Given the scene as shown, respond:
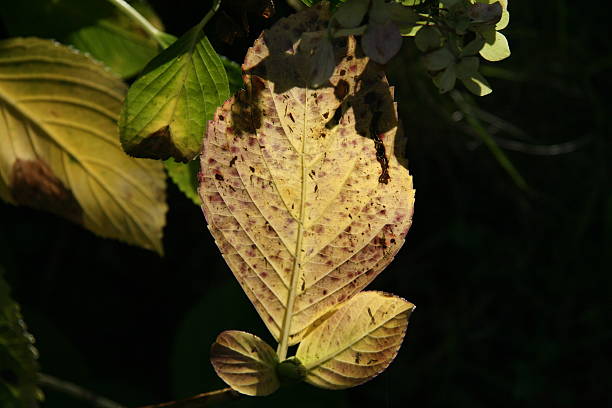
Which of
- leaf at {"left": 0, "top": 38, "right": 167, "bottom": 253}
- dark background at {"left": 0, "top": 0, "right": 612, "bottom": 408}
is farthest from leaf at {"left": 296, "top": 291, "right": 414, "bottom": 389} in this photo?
dark background at {"left": 0, "top": 0, "right": 612, "bottom": 408}

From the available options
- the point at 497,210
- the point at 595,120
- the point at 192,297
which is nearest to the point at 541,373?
the point at 497,210

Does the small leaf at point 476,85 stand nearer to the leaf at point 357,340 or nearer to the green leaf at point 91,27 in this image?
the leaf at point 357,340

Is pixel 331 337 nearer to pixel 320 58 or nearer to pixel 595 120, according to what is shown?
pixel 320 58

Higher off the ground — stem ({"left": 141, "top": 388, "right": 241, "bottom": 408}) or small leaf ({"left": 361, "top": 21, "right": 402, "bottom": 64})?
small leaf ({"left": 361, "top": 21, "right": 402, "bottom": 64})

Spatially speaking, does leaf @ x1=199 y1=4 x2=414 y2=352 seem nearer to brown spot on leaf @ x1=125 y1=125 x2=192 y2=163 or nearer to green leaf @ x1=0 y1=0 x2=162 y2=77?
brown spot on leaf @ x1=125 y1=125 x2=192 y2=163

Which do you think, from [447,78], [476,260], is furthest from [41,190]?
[476,260]
